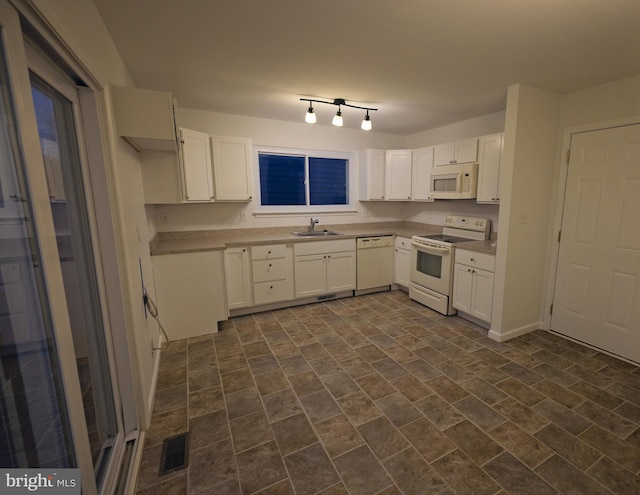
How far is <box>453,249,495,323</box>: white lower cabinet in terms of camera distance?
3133 millimetres

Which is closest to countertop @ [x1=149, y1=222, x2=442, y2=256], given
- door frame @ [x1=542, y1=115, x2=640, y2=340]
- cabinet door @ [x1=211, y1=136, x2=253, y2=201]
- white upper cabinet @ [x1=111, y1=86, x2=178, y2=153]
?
cabinet door @ [x1=211, y1=136, x2=253, y2=201]

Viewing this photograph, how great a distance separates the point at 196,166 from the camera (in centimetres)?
328

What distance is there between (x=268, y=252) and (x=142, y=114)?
2.03 m

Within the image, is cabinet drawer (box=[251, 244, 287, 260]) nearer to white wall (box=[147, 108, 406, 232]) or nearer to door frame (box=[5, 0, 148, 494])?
white wall (box=[147, 108, 406, 232])

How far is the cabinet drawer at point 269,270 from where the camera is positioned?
366 cm

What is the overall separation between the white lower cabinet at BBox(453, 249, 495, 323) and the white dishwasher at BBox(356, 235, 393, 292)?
1112 millimetres

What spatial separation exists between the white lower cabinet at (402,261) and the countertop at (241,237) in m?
0.12

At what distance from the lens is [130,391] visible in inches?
71.6

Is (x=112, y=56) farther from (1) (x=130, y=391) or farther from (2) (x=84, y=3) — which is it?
(1) (x=130, y=391)

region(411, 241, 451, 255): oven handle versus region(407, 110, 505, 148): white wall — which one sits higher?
region(407, 110, 505, 148): white wall

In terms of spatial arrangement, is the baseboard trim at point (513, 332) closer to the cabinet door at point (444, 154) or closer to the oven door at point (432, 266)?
the oven door at point (432, 266)

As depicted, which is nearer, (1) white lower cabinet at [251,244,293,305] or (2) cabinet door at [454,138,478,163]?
(2) cabinet door at [454,138,478,163]

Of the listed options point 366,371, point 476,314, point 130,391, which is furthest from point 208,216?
point 476,314

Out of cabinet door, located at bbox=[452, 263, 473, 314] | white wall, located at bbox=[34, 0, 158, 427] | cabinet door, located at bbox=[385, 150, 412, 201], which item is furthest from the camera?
cabinet door, located at bbox=[385, 150, 412, 201]
